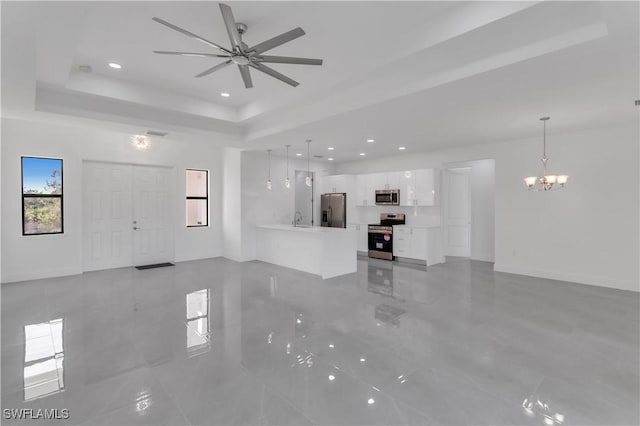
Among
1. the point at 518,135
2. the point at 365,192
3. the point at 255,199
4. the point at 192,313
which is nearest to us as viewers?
the point at 192,313

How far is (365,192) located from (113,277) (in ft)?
20.8

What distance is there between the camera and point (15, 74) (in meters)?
3.26

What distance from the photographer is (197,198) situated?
8.05m

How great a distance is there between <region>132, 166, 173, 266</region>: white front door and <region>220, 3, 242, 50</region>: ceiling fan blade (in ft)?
18.5

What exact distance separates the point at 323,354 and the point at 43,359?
8.55 ft

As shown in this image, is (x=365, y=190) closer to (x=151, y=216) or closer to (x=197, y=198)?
(x=197, y=198)

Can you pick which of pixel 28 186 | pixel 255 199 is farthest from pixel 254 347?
pixel 28 186

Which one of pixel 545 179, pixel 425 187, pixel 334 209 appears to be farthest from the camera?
pixel 334 209

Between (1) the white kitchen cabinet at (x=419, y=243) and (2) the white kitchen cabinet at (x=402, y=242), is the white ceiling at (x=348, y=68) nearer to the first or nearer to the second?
(1) the white kitchen cabinet at (x=419, y=243)

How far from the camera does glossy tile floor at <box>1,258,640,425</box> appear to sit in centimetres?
218

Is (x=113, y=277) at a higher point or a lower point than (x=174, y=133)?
lower

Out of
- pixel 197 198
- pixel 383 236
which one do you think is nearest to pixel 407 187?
pixel 383 236

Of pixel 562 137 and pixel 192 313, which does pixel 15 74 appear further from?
pixel 562 137

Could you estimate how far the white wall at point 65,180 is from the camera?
5.57 meters
